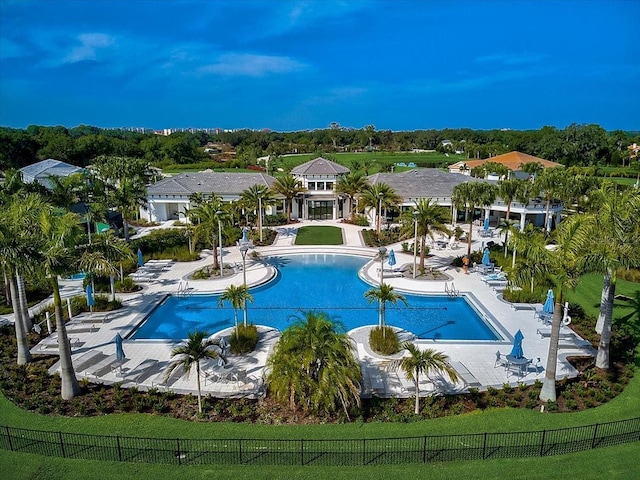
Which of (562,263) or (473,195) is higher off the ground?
(473,195)

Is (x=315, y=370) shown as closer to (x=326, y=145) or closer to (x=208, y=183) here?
(x=208, y=183)

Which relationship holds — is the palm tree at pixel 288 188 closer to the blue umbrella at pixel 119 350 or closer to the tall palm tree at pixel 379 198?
the tall palm tree at pixel 379 198

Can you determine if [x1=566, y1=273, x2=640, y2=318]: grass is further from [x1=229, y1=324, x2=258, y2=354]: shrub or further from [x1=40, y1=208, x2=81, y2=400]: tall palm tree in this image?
[x1=40, y1=208, x2=81, y2=400]: tall palm tree

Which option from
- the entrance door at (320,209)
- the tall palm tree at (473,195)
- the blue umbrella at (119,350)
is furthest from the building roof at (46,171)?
the tall palm tree at (473,195)

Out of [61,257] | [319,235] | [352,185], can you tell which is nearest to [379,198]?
[319,235]

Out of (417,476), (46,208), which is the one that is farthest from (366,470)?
(46,208)

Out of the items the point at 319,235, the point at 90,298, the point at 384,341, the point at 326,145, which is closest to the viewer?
the point at 384,341
